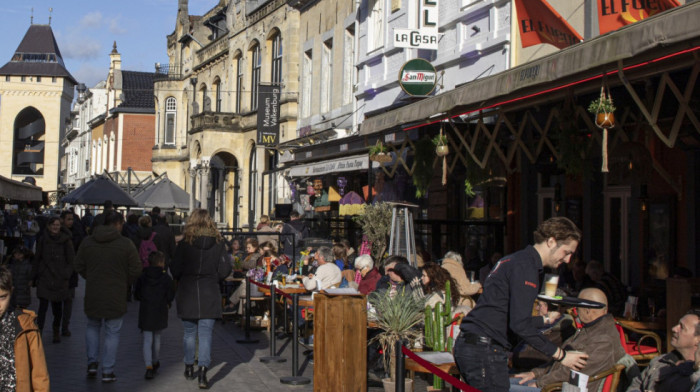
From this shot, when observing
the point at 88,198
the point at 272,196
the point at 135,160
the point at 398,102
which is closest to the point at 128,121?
the point at 135,160

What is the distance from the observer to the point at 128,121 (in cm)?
6078

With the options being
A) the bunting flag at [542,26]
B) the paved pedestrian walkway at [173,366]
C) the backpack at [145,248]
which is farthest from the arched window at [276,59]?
the bunting flag at [542,26]

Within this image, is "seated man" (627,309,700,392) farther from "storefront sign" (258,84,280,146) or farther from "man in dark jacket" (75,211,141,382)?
"storefront sign" (258,84,280,146)

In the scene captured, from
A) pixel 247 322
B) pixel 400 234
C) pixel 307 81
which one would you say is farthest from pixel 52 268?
pixel 307 81

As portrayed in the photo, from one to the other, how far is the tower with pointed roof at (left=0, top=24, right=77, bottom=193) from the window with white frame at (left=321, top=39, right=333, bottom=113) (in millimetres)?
87944

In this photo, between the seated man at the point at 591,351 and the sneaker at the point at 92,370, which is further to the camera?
the sneaker at the point at 92,370

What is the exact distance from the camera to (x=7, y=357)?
501 centimetres

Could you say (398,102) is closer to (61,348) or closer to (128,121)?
(61,348)

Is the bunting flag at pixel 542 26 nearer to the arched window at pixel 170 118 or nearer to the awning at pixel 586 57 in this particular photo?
the awning at pixel 586 57

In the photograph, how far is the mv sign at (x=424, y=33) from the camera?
56.9ft

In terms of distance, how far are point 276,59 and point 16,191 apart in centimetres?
1252

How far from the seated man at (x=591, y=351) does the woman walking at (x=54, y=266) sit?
7212mm

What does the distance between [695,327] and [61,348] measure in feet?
26.5

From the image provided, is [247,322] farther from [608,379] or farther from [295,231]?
[295,231]
